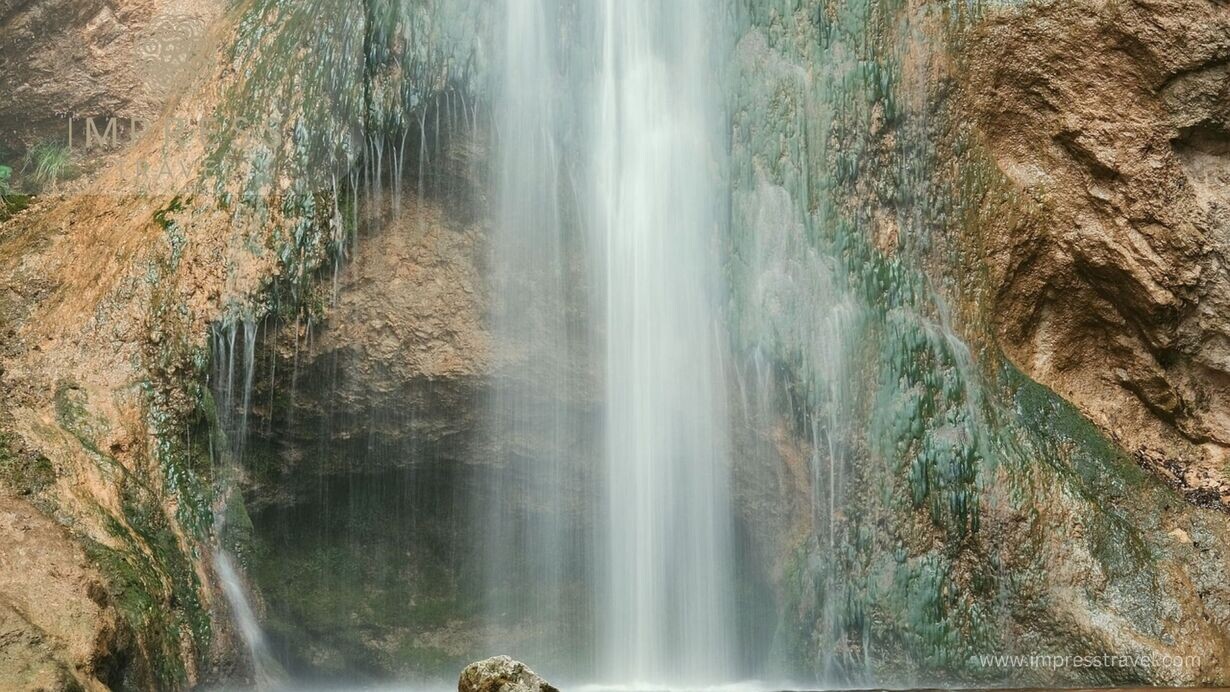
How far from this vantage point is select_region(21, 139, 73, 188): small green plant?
9.30m

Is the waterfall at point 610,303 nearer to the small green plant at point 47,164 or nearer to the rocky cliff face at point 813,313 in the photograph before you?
the rocky cliff face at point 813,313

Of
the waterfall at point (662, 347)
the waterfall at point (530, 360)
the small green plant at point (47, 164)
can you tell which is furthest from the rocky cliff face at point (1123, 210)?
the small green plant at point (47, 164)

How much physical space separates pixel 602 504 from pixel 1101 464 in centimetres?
379

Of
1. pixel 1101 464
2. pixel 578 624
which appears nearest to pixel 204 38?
pixel 578 624

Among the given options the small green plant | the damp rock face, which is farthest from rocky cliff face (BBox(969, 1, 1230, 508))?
the small green plant

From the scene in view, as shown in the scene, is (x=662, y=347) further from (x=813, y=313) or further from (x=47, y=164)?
(x=47, y=164)

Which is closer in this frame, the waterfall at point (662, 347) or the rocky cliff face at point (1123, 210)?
the waterfall at point (662, 347)

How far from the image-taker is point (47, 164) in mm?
9352

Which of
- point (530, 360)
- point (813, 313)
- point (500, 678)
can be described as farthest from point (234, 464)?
point (813, 313)

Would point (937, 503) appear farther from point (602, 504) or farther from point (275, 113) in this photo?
point (275, 113)

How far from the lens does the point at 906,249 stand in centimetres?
902

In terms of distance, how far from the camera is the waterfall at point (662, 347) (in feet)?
27.6

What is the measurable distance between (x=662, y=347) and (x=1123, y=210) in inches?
150

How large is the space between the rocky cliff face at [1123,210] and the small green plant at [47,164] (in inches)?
293
